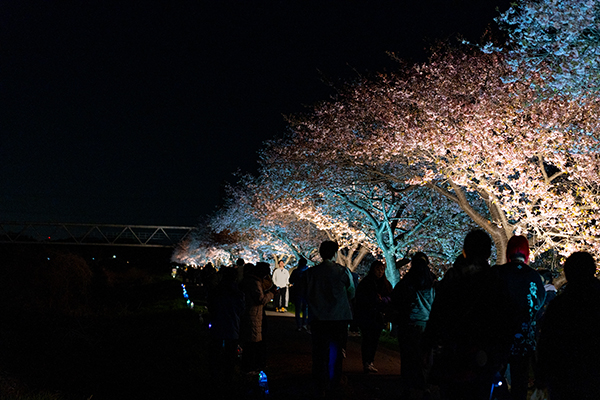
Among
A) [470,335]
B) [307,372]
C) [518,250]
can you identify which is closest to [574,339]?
[470,335]

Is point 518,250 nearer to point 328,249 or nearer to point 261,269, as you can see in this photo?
point 328,249

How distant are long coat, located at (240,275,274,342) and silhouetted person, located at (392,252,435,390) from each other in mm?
1922

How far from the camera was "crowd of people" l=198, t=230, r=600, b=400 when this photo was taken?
11.7 feet

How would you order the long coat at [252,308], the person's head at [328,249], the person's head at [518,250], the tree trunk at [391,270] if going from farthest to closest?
1. the tree trunk at [391,270]
2. the long coat at [252,308]
3. the person's head at [328,249]
4. the person's head at [518,250]

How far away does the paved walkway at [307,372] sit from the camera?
6989 millimetres

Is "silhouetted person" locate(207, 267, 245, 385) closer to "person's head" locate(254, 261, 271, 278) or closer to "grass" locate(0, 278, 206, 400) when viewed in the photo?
"person's head" locate(254, 261, 271, 278)

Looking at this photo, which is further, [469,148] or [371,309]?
[469,148]

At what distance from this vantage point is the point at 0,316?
68.9 ft

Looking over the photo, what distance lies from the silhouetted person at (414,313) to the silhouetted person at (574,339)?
2.33 metres

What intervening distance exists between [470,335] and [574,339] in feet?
3.23

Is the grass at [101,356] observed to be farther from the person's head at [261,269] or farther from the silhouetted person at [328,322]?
the silhouetted person at [328,322]

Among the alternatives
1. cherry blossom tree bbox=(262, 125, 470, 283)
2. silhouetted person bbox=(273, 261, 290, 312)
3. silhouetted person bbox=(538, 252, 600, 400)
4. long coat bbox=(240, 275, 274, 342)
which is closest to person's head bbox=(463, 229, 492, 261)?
silhouetted person bbox=(538, 252, 600, 400)

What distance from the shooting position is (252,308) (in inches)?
297

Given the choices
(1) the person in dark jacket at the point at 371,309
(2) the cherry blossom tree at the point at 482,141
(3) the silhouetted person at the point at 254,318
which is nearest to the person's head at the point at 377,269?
(1) the person in dark jacket at the point at 371,309
